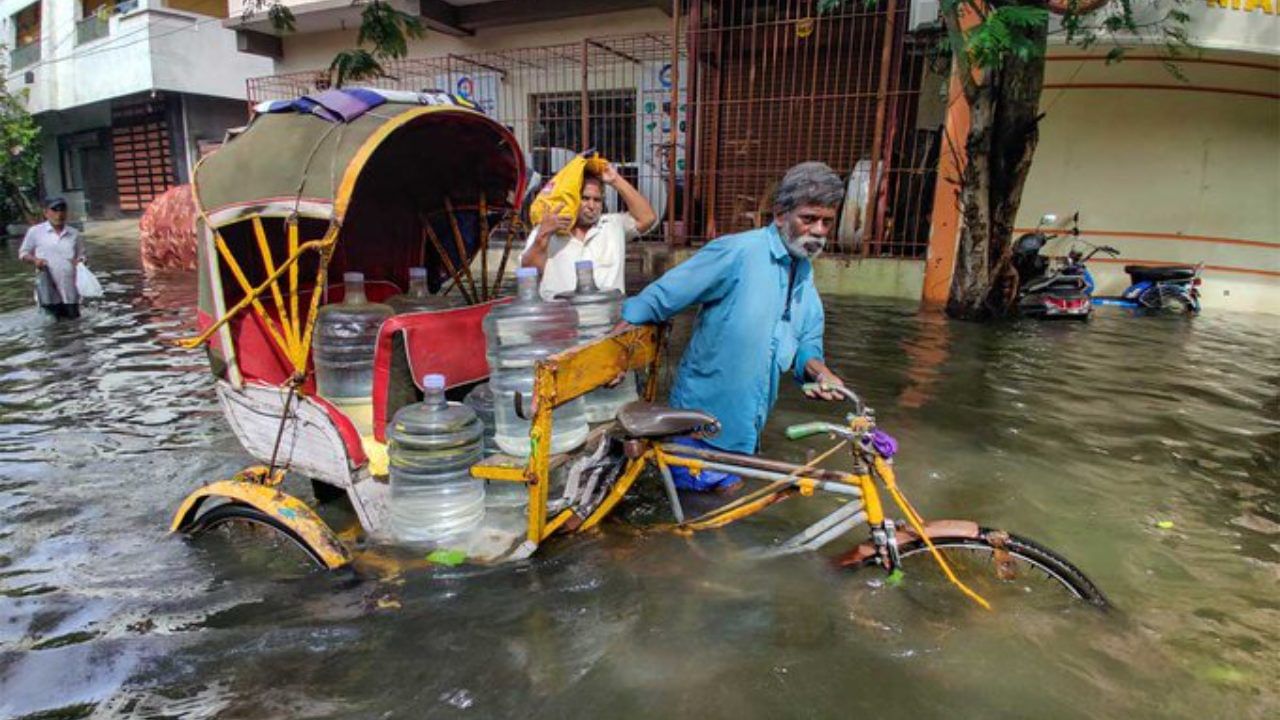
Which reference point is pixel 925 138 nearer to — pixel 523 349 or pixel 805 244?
pixel 805 244

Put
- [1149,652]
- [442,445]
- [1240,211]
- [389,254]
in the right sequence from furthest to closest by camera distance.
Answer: [1240,211] < [389,254] < [442,445] < [1149,652]

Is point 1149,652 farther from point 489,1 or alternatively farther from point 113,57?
point 113,57

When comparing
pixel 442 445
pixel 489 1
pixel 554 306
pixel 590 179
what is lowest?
pixel 442 445

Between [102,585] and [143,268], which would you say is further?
[143,268]

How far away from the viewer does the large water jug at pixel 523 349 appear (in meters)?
3.47

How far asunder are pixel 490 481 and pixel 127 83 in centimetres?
2484

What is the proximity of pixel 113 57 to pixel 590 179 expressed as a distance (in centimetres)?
2513

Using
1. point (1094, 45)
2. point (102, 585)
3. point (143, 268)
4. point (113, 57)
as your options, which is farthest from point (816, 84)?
point (113, 57)

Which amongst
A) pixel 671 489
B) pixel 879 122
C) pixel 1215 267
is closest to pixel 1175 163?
pixel 1215 267

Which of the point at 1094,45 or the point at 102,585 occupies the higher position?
the point at 1094,45

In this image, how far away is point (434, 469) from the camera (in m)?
3.27

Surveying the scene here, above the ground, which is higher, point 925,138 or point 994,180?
point 925,138

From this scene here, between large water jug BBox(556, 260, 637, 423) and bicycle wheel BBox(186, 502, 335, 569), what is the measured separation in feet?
4.88

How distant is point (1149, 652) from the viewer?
2.74 metres
